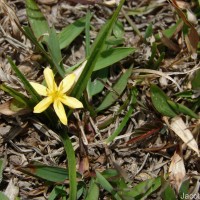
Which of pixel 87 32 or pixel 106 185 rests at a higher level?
pixel 87 32

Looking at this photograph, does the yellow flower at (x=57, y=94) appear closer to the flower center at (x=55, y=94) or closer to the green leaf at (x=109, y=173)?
the flower center at (x=55, y=94)

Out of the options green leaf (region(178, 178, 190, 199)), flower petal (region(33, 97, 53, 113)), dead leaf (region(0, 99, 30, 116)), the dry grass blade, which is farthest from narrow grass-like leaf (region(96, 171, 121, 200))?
the dry grass blade

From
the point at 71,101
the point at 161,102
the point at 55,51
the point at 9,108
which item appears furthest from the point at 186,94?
the point at 9,108

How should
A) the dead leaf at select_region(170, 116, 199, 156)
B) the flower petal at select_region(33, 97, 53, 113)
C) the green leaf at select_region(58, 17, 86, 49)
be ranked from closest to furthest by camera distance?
the flower petal at select_region(33, 97, 53, 113) < the dead leaf at select_region(170, 116, 199, 156) < the green leaf at select_region(58, 17, 86, 49)

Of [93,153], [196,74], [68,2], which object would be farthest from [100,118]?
[68,2]

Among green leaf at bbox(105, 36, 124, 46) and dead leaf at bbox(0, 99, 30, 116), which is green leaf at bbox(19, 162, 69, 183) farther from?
green leaf at bbox(105, 36, 124, 46)

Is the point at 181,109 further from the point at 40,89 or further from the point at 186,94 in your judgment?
the point at 40,89
